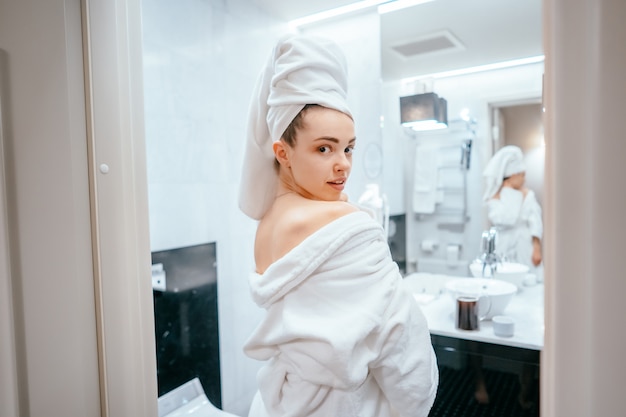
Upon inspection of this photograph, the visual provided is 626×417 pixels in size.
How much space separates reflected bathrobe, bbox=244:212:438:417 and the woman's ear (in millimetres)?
185

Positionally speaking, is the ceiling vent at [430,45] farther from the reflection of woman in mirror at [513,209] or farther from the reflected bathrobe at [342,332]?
the reflected bathrobe at [342,332]

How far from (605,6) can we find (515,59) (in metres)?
1.50

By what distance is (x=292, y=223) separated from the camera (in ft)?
2.45

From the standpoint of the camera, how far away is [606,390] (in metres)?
0.30

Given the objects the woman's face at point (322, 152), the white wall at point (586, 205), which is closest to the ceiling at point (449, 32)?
the woman's face at point (322, 152)

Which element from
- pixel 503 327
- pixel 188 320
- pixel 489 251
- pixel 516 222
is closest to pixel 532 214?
pixel 516 222

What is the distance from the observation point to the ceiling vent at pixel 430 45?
5.41 feet

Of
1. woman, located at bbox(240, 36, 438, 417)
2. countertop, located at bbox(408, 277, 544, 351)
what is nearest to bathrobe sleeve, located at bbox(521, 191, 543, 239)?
countertop, located at bbox(408, 277, 544, 351)

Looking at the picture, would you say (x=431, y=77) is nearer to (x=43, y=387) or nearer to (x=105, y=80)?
(x=105, y=80)

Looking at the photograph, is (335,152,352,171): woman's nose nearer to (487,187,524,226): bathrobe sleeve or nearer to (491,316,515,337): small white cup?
(491,316,515,337): small white cup

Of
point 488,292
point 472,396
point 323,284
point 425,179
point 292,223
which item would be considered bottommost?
point 472,396

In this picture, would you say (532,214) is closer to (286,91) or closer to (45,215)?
(286,91)

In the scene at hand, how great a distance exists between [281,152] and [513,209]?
1235 mm

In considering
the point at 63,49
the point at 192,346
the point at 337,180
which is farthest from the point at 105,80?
the point at 192,346
